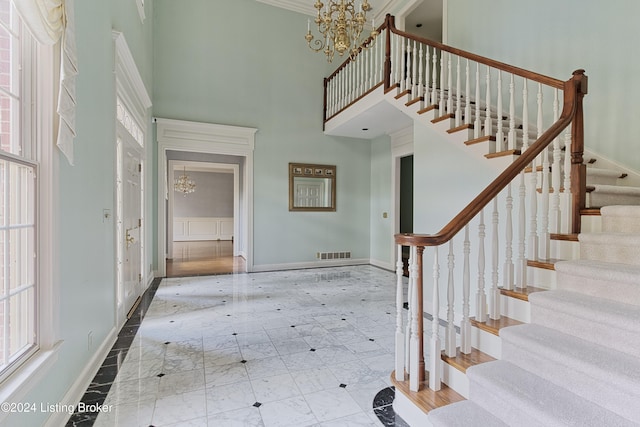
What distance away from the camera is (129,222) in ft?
12.4

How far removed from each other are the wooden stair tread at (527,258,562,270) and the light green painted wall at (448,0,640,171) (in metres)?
1.70

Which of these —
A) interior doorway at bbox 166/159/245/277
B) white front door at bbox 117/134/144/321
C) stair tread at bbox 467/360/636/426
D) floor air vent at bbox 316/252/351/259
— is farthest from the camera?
interior doorway at bbox 166/159/245/277

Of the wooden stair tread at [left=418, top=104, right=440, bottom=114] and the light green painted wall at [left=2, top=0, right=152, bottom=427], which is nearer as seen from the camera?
the light green painted wall at [left=2, top=0, right=152, bottom=427]

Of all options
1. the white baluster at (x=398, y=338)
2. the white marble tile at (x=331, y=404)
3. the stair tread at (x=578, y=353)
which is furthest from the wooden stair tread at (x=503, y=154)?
the white marble tile at (x=331, y=404)

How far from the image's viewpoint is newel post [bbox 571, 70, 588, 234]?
232 cm

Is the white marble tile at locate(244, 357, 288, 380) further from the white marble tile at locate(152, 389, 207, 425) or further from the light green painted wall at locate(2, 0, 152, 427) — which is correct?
the light green painted wall at locate(2, 0, 152, 427)

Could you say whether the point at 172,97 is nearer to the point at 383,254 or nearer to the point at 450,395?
the point at 383,254

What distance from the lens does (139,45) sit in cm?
428

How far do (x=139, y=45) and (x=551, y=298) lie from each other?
211 inches

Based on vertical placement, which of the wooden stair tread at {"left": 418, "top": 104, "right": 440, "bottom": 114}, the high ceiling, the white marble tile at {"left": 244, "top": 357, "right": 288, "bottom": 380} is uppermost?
the high ceiling

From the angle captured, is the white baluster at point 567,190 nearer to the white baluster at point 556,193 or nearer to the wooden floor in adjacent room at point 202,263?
the white baluster at point 556,193

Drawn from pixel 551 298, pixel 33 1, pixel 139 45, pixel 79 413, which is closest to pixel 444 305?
pixel 551 298

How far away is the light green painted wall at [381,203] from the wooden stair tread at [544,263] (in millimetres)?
4272

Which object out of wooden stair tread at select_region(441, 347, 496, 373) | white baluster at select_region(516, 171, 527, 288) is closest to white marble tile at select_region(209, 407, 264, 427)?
wooden stair tread at select_region(441, 347, 496, 373)
